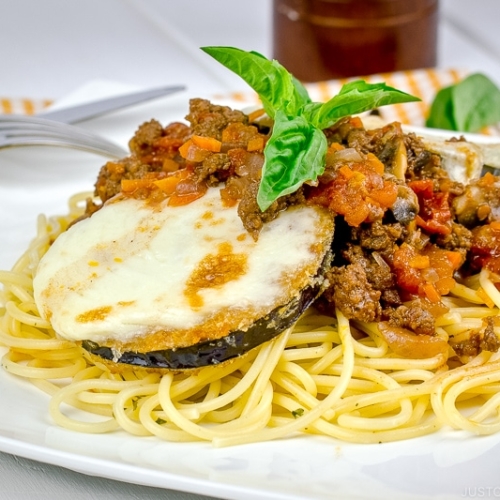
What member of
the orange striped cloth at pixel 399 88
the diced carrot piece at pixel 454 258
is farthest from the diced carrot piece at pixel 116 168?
the orange striped cloth at pixel 399 88

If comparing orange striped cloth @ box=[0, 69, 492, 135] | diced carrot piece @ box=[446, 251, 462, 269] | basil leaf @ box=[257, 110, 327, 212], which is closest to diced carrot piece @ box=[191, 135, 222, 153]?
basil leaf @ box=[257, 110, 327, 212]

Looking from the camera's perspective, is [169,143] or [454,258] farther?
[169,143]

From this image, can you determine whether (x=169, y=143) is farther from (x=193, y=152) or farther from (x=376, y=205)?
(x=376, y=205)

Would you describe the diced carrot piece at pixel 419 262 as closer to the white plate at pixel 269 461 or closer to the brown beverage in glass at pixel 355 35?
the white plate at pixel 269 461

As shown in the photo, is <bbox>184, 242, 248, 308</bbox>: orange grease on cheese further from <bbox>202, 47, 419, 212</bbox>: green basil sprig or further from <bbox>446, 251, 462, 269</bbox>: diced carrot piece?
<bbox>446, 251, 462, 269</bbox>: diced carrot piece

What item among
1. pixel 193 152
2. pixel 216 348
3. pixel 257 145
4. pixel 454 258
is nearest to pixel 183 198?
pixel 193 152

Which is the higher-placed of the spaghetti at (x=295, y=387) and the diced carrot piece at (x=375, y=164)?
the diced carrot piece at (x=375, y=164)
